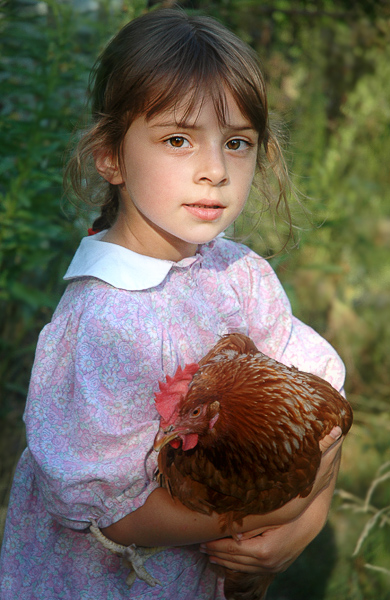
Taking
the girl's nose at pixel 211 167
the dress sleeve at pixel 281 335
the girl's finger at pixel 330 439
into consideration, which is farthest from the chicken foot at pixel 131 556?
the girl's nose at pixel 211 167

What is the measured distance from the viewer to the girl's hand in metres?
1.33

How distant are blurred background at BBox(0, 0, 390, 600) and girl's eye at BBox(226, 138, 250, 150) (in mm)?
586

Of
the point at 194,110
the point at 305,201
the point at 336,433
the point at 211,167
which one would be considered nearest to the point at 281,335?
the point at 336,433

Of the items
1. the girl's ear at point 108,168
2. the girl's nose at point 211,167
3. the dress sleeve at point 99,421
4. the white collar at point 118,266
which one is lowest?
the dress sleeve at point 99,421

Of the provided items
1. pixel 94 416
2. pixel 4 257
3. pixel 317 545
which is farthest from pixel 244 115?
pixel 317 545

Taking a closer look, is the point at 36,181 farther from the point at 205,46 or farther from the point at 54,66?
the point at 205,46

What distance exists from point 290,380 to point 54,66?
5.64 ft

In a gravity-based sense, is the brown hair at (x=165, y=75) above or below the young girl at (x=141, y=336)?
above

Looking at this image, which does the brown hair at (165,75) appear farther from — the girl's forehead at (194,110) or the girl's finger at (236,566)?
the girl's finger at (236,566)

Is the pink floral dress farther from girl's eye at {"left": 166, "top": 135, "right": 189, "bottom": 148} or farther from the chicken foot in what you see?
girl's eye at {"left": 166, "top": 135, "right": 189, "bottom": 148}

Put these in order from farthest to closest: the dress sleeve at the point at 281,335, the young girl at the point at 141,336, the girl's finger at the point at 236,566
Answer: the dress sleeve at the point at 281,335, the girl's finger at the point at 236,566, the young girl at the point at 141,336

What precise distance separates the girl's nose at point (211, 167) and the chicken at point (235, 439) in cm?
43

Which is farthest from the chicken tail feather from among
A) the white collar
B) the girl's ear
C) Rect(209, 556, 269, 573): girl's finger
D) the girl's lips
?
the girl's ear

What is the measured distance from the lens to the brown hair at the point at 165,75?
4.20 ft
